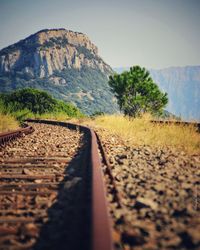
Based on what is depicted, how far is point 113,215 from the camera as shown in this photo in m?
2.08

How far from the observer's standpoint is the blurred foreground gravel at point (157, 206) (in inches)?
65.7

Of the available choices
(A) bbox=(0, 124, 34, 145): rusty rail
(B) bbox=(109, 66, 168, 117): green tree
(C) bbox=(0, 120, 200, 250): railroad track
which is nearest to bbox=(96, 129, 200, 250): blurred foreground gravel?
(C) bbox=(0, 120, 200, 250): railroad track

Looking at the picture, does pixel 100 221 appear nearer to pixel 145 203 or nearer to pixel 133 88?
pixel 145 203

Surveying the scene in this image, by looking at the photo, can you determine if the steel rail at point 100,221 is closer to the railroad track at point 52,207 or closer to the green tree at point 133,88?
the railroad track at point 52,207

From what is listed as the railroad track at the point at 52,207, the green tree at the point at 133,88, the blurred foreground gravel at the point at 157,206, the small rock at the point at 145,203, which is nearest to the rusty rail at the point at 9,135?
the railroad track at the point at 52,207

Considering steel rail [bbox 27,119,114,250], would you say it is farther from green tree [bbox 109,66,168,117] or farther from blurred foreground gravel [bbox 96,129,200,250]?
green tree [bbox 109,66,168,117]

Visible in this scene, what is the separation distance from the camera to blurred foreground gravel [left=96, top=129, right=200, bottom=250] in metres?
1.67

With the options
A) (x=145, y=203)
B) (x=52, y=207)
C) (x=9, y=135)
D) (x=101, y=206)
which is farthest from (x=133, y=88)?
(x=101, y=206)

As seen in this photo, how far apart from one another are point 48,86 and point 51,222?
19077 cm

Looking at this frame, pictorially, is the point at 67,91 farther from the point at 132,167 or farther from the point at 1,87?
the point at 132,167

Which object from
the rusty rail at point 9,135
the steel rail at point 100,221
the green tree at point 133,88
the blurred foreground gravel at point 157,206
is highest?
the green tree at point 133,88

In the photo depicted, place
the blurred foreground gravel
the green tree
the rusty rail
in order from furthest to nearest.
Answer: the green tree, the rusty rail, the blurred foreground gravel

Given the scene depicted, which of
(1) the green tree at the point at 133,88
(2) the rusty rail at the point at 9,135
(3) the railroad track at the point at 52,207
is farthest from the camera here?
(1) the green tree at the point at 133,88

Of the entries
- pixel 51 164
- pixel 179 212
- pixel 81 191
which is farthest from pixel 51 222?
pixel 51 164
